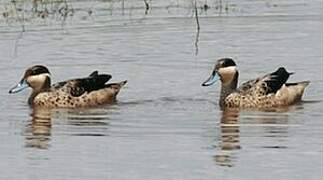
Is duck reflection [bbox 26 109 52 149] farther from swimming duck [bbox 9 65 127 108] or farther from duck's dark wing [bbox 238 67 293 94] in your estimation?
duck's dark wing [bbox 238 67 293 94]

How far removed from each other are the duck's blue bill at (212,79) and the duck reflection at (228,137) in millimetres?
759

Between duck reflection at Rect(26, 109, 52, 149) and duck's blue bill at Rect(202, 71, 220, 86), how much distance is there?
190cm

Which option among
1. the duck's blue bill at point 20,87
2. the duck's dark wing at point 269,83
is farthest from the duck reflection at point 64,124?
the duck's dark wing at point 269,83

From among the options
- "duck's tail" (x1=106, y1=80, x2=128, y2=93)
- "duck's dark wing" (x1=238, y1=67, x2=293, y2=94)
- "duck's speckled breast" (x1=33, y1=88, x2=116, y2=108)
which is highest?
"duck's dark wing" (x1=238, y1=67, x2=293, y2=94)

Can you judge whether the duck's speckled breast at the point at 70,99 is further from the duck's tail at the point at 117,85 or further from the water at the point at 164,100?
the water at the point at 164,100

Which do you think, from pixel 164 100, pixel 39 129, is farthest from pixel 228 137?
pixel 164 100

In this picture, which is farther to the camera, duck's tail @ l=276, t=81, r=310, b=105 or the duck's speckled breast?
the duck's speckled breast

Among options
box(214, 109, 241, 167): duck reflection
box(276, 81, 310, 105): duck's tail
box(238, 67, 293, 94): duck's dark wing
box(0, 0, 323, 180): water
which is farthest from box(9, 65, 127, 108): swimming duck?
box(276, 81, 310, 105): duck's tail

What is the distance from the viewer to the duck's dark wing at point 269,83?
54.7 feet

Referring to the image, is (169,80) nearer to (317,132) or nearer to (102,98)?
(102,98)

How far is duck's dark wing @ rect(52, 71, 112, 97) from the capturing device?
17000mm

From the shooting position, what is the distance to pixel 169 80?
17641 mm

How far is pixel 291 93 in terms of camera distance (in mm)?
16500

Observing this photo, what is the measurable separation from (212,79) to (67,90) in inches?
67.3
